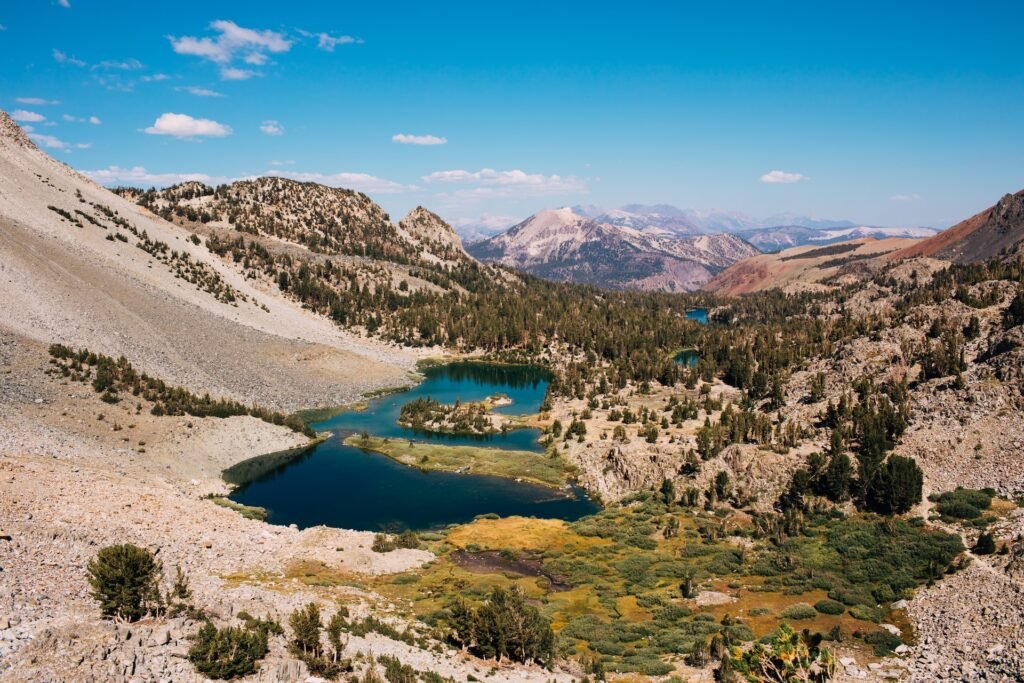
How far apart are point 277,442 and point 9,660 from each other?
59738mm

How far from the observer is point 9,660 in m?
23.1

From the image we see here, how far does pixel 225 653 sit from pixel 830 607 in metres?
35.2

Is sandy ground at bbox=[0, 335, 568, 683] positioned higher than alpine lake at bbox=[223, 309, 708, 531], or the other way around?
sandy ground at bbox=[0, 335, 568, 683]

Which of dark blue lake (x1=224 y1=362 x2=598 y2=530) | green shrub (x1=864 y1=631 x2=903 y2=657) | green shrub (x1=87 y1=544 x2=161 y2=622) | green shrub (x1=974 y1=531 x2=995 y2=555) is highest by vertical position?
green shrub (x1=87 y1=544 x2=161 y2=622)

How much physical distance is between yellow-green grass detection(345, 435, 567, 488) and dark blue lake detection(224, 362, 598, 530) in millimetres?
Answer: 1413

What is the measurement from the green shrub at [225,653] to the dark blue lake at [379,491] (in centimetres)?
Result: 3223

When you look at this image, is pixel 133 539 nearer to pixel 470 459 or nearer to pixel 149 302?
pixel 470 459

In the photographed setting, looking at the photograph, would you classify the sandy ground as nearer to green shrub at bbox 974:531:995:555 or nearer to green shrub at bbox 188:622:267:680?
green shrub at bbox 188:622:267:680

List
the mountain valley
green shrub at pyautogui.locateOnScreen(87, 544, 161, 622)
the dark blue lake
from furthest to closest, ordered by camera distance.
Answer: the dark blue lake
the mountain valley
green shrub at pyautogui.locateOnScreen(87, 544, 161, 622)

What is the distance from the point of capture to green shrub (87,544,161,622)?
93.1 feet

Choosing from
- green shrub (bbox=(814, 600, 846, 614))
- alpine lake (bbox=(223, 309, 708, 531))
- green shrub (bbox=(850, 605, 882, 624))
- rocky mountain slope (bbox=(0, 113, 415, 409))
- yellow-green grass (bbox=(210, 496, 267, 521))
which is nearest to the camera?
green shrub (bbox=(850, 605, 882, 624))

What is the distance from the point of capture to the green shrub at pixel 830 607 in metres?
39.6

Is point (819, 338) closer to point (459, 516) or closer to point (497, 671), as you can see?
point (459, 516)

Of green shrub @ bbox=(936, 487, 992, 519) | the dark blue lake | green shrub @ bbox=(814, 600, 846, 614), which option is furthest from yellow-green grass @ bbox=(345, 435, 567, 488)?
green shrub @ bbox=(936, 487, 992, 519)
